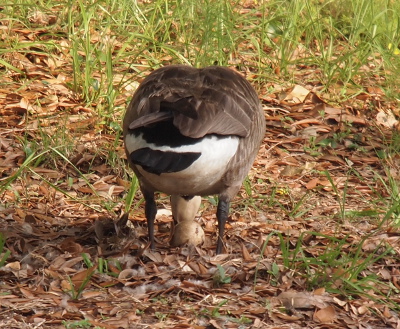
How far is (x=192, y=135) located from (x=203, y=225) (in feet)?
5.02

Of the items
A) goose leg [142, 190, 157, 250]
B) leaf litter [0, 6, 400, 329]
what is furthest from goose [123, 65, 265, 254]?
leaf litter [0, 6, 400, 329]

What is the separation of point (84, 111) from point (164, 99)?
2.52m

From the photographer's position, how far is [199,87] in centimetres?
519

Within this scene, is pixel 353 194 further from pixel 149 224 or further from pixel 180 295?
pixel 180 295

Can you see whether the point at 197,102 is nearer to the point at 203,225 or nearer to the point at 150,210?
the point at 150,210

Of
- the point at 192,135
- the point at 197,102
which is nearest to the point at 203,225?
the point at 197,102

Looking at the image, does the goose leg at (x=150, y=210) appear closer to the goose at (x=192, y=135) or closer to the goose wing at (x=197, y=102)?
the goose at (x=192, y=135)

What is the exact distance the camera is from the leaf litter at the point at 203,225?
14.8ft

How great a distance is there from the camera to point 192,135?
454cm

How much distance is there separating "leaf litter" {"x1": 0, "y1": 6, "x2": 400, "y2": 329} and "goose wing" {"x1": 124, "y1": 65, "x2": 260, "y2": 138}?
85 centimetres

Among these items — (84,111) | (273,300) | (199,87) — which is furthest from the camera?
(84,111)

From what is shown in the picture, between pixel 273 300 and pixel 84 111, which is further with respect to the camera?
pixel 84 111

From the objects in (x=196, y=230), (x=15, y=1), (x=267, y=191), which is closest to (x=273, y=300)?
(x=196, y=230)

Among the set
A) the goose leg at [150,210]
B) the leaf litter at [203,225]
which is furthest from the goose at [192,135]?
the leaf litter at [203,225]
